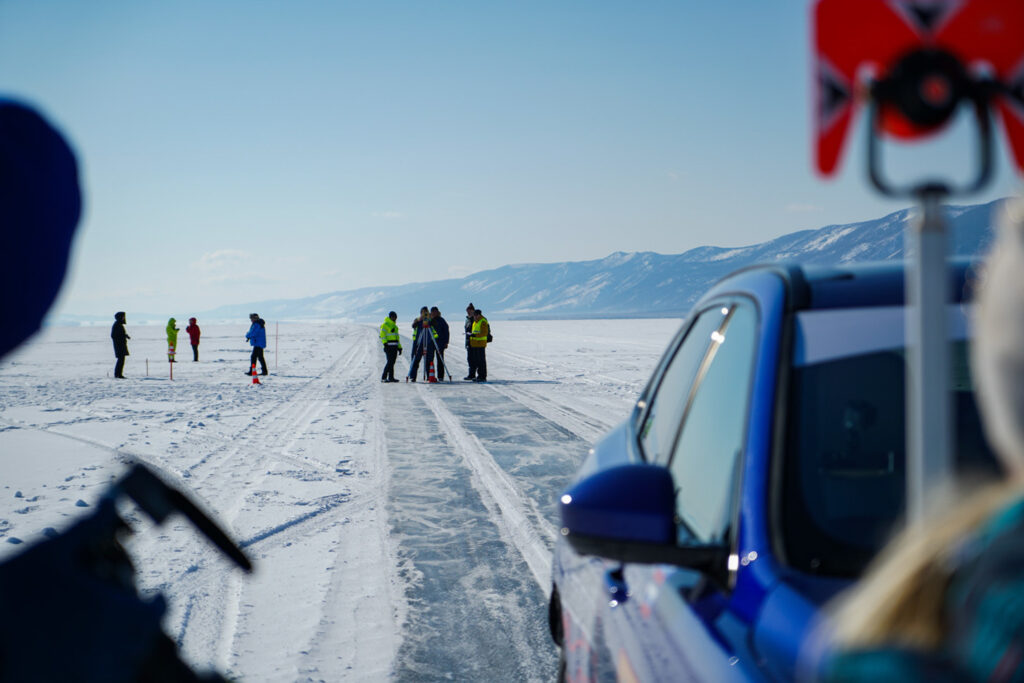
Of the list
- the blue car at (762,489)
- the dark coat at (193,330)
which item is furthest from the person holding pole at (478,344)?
the blue car at (762,489)

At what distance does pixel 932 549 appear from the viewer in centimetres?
64

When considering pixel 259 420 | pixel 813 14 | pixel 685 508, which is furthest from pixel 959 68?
pixel 259 420

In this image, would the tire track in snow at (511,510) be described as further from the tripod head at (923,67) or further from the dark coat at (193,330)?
the dark coat at (193,330)

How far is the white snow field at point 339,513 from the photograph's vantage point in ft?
11.9

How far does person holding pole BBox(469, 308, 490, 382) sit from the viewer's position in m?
17.1

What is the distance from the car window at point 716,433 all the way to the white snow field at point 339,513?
1.41 metres

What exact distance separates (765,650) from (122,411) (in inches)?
552

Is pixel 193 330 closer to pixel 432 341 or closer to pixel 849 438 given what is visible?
pixel 432 341

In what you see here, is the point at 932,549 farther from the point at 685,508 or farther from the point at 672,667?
the point at 685,508

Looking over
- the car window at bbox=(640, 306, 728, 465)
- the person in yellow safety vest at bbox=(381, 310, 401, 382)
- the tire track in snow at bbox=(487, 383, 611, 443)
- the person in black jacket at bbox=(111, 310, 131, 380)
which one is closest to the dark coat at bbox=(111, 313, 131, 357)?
the person in black jacket at bbox=(111, 310, 131, 380)

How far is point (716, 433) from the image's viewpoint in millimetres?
1978

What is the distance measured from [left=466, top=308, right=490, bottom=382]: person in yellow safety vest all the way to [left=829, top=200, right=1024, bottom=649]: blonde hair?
16091 mm

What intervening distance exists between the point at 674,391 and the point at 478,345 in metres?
14.8

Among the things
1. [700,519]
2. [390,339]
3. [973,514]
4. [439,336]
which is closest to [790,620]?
[700,519]
